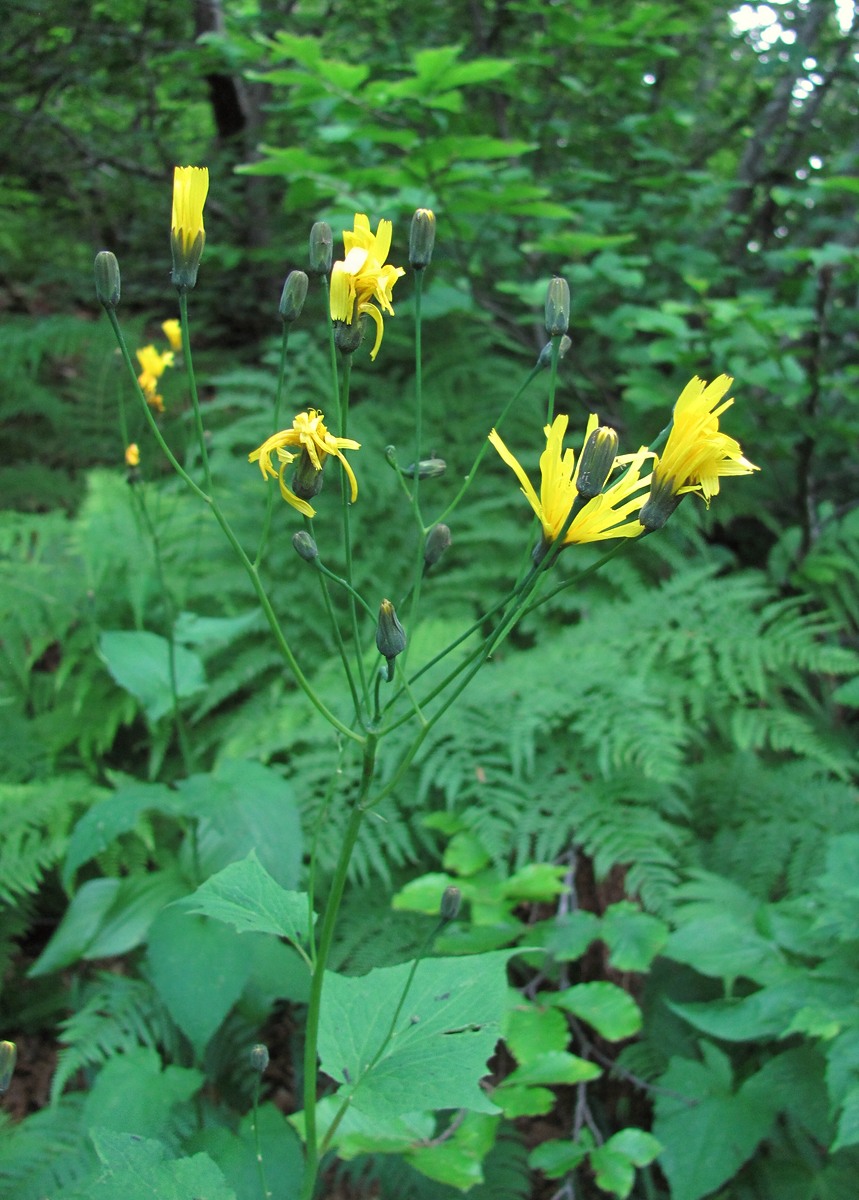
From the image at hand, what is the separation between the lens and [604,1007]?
1.39m

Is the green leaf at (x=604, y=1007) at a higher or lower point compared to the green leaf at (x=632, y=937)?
lower

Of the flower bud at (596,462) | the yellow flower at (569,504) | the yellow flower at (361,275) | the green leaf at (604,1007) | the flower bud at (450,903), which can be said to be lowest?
the green leaf at (604,1007)

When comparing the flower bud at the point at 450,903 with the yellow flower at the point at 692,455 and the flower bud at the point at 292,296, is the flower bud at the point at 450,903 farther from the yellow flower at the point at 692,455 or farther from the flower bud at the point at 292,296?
the flower bud at the point at 292,296

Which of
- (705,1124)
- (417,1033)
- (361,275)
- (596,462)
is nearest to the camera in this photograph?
(596,462)

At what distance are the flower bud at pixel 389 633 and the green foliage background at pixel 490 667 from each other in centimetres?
38

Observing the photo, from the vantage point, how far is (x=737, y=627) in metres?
2.20

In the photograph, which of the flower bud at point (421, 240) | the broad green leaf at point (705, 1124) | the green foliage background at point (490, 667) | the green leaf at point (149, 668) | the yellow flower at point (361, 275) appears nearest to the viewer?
the yellow flower at point (361, 275)

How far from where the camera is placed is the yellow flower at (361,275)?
77 cm

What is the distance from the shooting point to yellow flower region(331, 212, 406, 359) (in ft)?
2.52

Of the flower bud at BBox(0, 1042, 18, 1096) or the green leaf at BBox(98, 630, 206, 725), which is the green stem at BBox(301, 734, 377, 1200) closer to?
the flower bud at BBox(0, 1042, 18, 1096)

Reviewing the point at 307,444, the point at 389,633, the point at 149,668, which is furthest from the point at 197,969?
the point at 307,444

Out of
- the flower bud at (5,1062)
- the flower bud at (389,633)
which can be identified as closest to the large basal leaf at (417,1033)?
the flower bud at (5,1062)

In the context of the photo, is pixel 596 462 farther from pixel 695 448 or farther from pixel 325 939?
pixel 325 939

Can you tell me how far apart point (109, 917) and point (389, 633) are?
4.07 ft
